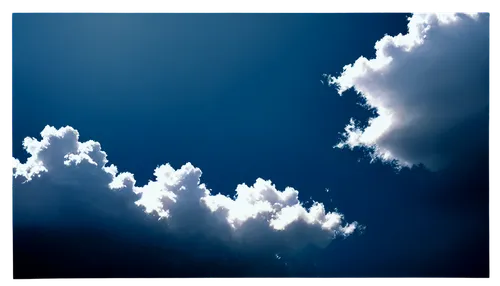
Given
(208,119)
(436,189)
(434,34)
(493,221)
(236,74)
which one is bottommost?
(493,221)

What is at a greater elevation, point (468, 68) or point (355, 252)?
point (468, 68)

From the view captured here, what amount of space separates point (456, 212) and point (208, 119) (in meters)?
3.65

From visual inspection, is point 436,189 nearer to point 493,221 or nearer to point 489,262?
point 493,221

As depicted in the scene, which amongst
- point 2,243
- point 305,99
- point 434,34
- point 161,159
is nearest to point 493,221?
point 434,34

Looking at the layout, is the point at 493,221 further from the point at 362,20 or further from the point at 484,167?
the point at 362,20

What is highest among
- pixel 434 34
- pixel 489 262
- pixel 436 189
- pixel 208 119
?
pixel 434 34

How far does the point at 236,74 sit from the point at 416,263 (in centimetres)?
363

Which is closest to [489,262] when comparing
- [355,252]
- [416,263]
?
[416,263]

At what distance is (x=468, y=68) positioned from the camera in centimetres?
564

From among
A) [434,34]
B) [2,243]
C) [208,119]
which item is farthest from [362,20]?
[2,243]

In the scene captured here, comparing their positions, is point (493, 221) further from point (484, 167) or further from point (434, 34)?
point (434, 34)

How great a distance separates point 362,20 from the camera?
5.63 m

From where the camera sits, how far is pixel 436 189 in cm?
562

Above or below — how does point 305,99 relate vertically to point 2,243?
above
